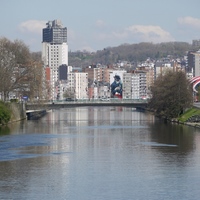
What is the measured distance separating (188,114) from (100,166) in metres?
44.7

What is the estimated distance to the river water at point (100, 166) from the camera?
108ft

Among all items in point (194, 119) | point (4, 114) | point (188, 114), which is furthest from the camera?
point (188, 114)

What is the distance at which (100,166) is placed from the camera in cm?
4053

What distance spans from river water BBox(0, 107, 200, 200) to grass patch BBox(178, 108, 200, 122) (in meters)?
17.9

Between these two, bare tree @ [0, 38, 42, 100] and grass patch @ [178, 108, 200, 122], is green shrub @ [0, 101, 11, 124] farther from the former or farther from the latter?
grass patch @ [178, 108, 200, 122]

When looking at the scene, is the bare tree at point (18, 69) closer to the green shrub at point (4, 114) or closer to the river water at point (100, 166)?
the green shrub at point (4, 114)

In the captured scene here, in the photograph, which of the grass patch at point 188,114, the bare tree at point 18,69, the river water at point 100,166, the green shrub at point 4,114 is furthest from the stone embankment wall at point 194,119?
the green shrub at point 4,114

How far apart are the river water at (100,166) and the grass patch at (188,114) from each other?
58.7ft

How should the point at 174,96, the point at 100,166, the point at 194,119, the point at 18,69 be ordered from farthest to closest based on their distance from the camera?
the point at 18,69 < the point at 174,96 < the point at 194,119 < the point at 100,166

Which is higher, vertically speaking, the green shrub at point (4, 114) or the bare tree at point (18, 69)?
the bare tree at point (18, 69)

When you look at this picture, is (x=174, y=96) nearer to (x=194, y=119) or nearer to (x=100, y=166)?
(x=194, y=119)

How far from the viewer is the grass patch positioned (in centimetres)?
8149

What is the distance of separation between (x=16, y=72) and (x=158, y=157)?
142ft

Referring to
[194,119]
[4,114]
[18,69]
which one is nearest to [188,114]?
[194,119]
